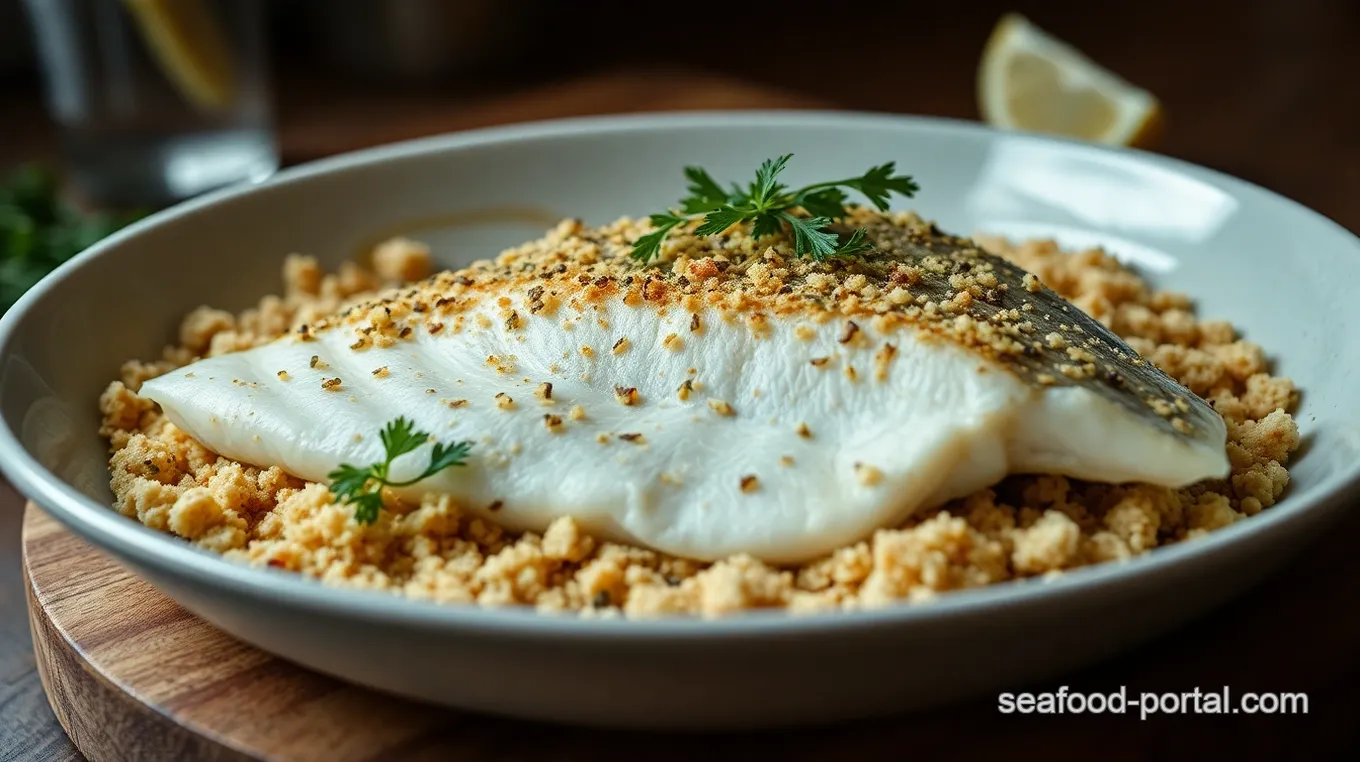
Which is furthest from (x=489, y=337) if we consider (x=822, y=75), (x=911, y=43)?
(x=911, y=43)

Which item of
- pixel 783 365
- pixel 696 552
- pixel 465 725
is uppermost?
pixel 783 365

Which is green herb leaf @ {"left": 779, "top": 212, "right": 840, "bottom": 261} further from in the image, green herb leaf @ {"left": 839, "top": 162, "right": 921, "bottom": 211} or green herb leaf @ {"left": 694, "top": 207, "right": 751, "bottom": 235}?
green herb leaf @ {"left": 839, "top": 162, "right": 921, "bottom": 211}

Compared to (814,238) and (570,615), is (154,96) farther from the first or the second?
(570,615)

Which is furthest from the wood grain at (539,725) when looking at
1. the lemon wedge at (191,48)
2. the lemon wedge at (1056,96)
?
the lemon wedge at (191,48)

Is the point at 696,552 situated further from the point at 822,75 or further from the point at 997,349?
the point at 822,75

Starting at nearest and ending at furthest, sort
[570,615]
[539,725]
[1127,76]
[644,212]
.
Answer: [570,615] < [539,725] < [644,212] < [1127,76]

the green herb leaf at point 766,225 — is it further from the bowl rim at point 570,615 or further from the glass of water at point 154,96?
the glass of water at point 154,96

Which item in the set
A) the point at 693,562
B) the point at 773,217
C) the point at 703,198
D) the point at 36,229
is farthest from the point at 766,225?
the point at 36,229
